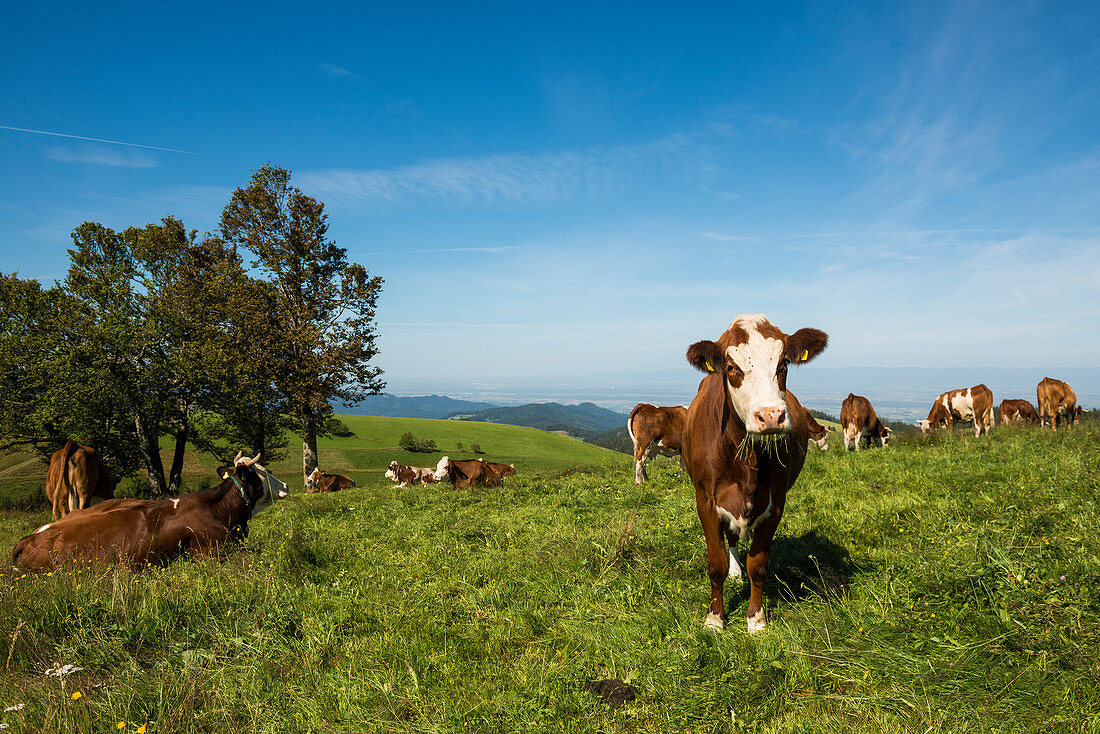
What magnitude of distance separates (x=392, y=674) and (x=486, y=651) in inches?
33.8

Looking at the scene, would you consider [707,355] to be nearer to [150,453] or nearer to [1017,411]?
[1017,411]

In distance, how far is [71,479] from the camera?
13844mm

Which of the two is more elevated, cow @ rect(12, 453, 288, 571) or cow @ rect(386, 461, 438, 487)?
cow @ rect(12, 453, 288, 571)

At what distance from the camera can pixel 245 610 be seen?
5.16m

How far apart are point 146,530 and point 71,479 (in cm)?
958

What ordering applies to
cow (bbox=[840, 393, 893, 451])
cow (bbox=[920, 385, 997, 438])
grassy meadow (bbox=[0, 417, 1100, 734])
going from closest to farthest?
grassy meadow (bbox=[0, 417, 1100, 734]) < cow (bbox=[840, 393, 893, 451]) < cow (bbox=[920, 385, 997, 438])

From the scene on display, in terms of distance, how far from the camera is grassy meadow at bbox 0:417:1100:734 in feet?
10.9

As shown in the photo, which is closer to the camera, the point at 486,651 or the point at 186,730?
the point at 186,730

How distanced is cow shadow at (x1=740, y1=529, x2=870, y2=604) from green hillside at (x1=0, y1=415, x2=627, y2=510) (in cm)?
1607

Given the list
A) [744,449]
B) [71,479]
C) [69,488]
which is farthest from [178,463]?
[744,449]

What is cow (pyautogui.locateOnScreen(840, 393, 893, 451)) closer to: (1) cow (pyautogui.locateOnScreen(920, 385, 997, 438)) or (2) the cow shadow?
(1) cow (pyautogui.locateOnScreen(920, 385, 997, 438))

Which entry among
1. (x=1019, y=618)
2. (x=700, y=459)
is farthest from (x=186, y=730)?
(x=1019, y=618)

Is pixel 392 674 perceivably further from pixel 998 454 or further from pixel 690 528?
pixel 998 454

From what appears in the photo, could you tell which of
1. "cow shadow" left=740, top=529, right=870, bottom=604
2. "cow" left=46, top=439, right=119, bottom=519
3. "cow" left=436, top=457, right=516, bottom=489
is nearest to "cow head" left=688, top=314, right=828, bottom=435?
"cow shadow" left=740, top=529, right=870, bottom=604
